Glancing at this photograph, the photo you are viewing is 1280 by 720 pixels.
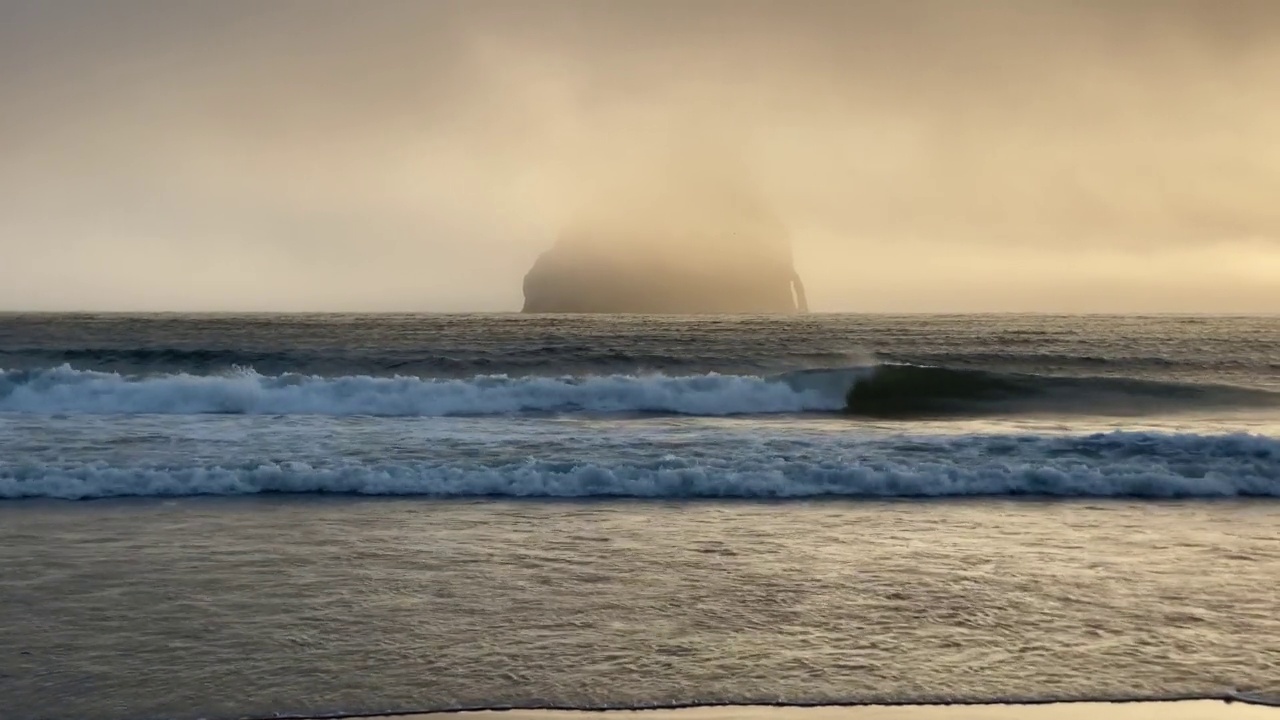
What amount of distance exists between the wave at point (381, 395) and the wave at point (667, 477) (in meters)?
7.86

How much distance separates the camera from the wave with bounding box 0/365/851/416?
19891mm

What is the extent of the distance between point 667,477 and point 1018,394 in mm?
16636

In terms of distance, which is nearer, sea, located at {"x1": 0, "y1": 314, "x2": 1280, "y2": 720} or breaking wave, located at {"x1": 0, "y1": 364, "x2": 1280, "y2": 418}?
sea, located at {"x1": 0, "y1": 314, "x2": 1280, "y2": 720}

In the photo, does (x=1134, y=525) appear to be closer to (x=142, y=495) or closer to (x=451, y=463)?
(x=451, y=463)

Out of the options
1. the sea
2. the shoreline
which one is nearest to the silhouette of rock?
the sea

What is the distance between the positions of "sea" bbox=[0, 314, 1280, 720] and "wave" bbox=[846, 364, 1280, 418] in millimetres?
2911

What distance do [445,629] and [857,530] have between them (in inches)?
169

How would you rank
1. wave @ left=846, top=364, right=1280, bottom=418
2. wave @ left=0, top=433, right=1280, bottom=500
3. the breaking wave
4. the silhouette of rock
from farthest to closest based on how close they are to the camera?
the silhouette of rock, wave @ left=846, top=364, right=1280, bottom=418, the breaking wave, wave @ left=0, top=433, right=1280, bottom=500

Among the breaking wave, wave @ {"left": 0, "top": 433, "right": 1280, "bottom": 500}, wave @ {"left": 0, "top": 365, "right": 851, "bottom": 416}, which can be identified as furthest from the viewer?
the breaking wave

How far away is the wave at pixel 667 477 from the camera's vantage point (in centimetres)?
1069

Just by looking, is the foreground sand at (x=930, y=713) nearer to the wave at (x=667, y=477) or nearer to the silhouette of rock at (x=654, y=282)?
the wave at (x=667, y=477)

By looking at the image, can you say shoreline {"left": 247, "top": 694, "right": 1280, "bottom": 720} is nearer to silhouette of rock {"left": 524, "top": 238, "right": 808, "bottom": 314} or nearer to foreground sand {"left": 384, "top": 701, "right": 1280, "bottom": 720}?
foreground sand {"left": 384, "top": 701, "right": 1280, "bottom": 720}

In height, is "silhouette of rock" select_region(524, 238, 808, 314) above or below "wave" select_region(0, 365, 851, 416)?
above

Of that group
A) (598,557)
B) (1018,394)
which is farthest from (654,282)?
(598,557)
